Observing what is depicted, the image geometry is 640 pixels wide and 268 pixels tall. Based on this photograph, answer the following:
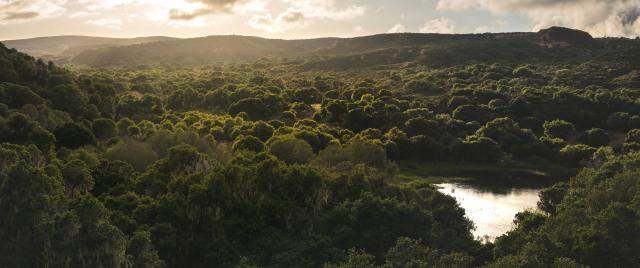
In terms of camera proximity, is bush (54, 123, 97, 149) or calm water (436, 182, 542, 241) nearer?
calm water (436, 182, 542, 241)

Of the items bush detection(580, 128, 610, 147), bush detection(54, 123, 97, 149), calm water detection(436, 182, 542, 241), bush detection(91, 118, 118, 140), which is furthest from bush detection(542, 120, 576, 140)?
bush detection(54, 123, 97, 149)

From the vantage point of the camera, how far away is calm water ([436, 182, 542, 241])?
2586 inches

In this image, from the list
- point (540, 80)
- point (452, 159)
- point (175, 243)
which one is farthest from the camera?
point (540, 80)

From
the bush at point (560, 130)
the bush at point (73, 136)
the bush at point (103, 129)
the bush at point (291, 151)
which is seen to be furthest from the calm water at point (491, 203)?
the bush at point (103, 129)

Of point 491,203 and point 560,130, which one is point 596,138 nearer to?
point 560,130

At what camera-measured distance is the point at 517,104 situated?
458ft

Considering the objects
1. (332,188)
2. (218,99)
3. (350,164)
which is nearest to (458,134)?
(218,99)

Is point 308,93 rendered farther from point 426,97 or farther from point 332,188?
point 332,188

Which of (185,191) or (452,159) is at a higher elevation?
(185,191)

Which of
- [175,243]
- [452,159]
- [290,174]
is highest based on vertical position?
[290,174]

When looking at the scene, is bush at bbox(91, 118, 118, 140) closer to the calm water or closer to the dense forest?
the dense forest

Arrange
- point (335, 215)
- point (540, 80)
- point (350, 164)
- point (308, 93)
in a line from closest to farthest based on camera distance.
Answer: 1. point (335, 215)
2. point (350, 164)
3. point (308, 93)
4. point (540, 80)

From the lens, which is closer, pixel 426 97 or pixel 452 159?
pixel 452 159

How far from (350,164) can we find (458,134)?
67921mm
